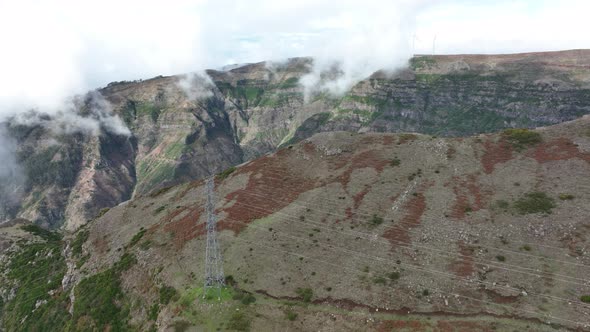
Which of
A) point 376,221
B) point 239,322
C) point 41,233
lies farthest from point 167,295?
point 41,233

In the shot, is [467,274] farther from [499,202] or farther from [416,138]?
[416,138]

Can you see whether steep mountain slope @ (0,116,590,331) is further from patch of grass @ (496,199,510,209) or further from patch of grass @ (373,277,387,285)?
patch of grass @ (496,199,510,209)

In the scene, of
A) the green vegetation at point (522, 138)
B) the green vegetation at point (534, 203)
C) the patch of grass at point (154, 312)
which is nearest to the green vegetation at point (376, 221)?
the green vegetation at point (534, 203)

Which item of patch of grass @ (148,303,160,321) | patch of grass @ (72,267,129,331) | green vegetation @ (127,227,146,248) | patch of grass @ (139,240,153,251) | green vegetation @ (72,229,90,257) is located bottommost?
green vegetation @ (72,229,90,257)

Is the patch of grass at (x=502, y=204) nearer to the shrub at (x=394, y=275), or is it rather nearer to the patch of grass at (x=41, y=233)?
the shrub at (x=394, y=275)

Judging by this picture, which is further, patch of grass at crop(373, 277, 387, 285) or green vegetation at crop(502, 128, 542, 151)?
green vegetation at crop(502, 128, 542, 151)

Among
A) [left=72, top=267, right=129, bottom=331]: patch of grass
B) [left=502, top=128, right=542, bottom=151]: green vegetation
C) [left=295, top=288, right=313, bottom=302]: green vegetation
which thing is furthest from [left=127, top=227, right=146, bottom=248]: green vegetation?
[left=502, top=128, right=542, bottom=151]: green vegetation
